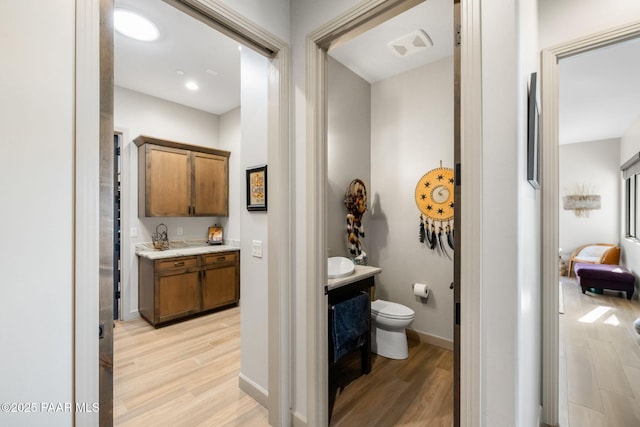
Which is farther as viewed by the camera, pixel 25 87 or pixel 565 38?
pixel 565 38

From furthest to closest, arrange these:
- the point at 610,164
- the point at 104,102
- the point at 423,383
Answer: the point at 610,164 → the point at 423,383 → the point at 104,102

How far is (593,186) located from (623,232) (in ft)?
3.54

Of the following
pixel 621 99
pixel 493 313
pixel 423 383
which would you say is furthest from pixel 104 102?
pixel 621 99

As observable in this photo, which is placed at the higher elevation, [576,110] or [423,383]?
[576,110]

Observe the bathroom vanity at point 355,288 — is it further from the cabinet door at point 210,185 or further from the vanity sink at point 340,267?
the cabinet door at point 210,185

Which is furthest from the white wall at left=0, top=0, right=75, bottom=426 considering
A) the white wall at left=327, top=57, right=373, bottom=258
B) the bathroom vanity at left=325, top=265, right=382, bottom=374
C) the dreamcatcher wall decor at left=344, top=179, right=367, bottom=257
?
the dreamcatcher wall decor at left=344, top=179, right=367, bottom=257

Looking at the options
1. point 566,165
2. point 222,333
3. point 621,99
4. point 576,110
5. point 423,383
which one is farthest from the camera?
point 566,165

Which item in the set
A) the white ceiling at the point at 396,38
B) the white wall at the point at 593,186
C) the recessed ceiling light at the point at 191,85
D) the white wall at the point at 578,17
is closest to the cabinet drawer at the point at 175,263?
the recessed ceiling light at the point at 191,85

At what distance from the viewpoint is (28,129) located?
0.83 metres

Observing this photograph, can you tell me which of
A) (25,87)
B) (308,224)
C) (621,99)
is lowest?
(308,224)

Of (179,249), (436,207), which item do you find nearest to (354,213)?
(436,207)

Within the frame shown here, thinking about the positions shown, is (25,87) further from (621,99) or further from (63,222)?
(621,99)

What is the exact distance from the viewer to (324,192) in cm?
165

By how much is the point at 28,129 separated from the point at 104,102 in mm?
235
